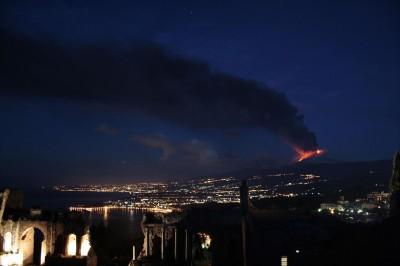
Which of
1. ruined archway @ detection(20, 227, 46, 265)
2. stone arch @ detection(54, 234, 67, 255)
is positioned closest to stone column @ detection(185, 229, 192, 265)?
stone arch @ detection(54, 234, 67, 255)

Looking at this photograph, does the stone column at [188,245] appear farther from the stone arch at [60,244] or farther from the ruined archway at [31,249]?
the ruined archway at [31,249]

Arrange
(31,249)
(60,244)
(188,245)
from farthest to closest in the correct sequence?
(60,244) < (31,249) < (188,245)

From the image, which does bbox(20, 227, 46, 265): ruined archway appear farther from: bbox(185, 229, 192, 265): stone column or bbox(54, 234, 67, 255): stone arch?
bbox(185, 229, 192, 265): stone column

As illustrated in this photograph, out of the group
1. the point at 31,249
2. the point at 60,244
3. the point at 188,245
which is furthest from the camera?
the point at 60,244

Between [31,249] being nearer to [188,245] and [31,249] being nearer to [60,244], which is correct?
[60,244]

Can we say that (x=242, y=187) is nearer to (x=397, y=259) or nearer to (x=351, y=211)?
(x=397, y=259)

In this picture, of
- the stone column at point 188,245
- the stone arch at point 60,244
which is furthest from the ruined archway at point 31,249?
the stone column at point 188,245

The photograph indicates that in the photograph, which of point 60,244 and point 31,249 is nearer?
point 31,249

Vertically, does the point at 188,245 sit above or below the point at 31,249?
above

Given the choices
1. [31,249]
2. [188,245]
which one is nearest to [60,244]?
[31,249]
